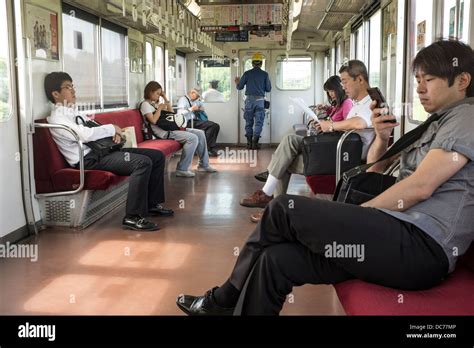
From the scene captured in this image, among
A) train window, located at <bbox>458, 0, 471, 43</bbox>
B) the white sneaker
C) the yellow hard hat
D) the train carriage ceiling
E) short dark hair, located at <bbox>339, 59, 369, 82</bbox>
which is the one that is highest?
the train carriage ceiling

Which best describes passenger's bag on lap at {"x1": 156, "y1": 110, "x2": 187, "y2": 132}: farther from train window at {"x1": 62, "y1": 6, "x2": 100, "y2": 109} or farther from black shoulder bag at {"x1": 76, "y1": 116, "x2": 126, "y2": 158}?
black shoulder bag at {"x1": 76, "y1": 116, "x2": 126, "y2": 158}

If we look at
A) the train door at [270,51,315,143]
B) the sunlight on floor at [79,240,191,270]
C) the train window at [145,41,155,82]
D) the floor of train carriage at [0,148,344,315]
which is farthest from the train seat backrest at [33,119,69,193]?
the train door at [270,51,315,143]

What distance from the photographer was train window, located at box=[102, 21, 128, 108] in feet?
21.5

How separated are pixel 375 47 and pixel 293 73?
5.34 meters

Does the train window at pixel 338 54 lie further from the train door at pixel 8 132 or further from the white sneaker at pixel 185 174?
the train door at pixel 8 132

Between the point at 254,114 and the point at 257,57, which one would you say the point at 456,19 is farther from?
the point at 257,57

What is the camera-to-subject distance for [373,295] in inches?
67.3

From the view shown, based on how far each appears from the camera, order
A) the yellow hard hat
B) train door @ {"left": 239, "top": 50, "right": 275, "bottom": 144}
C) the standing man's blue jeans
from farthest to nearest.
→ 1. train door @ {"left": 239, "top": 50, "right": 275, "bottom": 144}
2. the yellow hard hat
3. the standing man's blue jeans

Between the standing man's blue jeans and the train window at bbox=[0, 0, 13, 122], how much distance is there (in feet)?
22.0

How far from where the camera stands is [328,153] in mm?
3951

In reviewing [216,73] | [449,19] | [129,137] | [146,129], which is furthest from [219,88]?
[449,19]

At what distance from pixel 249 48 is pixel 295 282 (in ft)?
32.7

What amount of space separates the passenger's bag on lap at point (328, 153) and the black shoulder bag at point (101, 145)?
1.79 metres

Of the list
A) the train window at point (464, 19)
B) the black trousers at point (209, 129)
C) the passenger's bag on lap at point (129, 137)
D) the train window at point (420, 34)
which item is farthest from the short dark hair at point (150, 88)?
the train window at point (464, 19)
